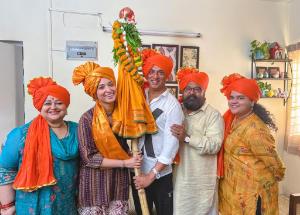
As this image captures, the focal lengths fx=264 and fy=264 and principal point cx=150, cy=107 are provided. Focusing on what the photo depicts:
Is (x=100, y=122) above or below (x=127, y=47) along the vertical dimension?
below

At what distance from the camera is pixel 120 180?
153cm

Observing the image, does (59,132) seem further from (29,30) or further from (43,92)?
(29,30)

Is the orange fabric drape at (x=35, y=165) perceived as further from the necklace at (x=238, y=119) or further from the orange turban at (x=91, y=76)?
the necklace at (x=238, y=119)

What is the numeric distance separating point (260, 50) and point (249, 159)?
6.36 ft

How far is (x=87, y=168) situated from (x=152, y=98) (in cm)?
60

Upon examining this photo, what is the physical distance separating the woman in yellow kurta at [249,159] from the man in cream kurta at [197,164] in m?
0.11

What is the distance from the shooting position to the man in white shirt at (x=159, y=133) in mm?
1622

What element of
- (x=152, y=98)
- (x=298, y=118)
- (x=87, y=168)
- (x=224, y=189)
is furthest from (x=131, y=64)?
(x=298, y=118)

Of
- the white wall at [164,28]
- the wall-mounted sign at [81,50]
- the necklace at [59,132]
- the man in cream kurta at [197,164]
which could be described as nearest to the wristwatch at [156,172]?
the man in cream kurta at [197,164]

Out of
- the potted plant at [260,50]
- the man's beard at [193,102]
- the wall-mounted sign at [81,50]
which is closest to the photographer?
the man's beard at [193,102]

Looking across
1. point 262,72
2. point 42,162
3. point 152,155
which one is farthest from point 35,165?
point 262,72

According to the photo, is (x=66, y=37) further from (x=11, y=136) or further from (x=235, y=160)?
(x=235, y=160)

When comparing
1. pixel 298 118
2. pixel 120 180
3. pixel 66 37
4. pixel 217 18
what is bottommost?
pixel 120 180

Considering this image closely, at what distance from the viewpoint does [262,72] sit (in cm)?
325
